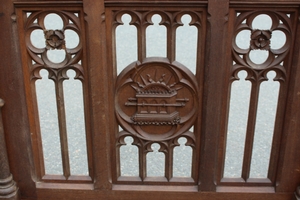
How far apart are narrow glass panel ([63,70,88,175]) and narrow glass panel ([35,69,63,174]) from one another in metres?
0.07

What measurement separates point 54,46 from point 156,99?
1.50 feet

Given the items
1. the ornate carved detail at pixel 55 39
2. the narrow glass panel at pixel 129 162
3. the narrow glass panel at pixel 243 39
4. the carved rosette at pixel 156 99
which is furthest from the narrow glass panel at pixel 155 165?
the narrow glass panel at pixel 243 39

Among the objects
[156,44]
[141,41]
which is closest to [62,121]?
[141,41]

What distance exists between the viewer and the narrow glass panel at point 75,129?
7.51 feet

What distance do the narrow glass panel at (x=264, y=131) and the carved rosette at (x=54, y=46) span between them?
97 centimetres

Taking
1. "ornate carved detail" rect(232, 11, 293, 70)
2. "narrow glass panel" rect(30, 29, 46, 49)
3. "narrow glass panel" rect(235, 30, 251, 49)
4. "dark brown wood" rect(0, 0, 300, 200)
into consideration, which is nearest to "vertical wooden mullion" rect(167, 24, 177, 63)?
"dark brown wood" rect(0, 0, 300, 200)

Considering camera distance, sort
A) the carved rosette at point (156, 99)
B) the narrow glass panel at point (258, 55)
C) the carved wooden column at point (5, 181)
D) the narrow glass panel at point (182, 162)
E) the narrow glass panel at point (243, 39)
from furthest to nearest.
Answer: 1. the narrow glass panel at point (243, 39)
2. the narrow glass panel at point (258, 55)
3. the narrow glass panel at point (182, 162)
4. the carved wooden column at point (5, 181)
5. the carved rosette at point (156, 99)

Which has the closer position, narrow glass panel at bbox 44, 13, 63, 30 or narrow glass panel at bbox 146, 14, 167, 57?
narrow glass panel at bbox 146, 14, 167, 57

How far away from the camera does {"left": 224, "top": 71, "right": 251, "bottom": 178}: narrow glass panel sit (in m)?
2.27

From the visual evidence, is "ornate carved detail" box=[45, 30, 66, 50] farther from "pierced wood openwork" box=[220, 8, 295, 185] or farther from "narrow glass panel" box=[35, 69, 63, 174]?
"narrow glass panel" box=[35, 69, 63, 174]

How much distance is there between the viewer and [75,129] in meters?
A: 2.54

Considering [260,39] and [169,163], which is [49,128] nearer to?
[169,163]

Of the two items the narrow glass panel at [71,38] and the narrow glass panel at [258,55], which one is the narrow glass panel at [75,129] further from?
the narrow glass panel at [258,55]

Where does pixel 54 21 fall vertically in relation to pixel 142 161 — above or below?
above
